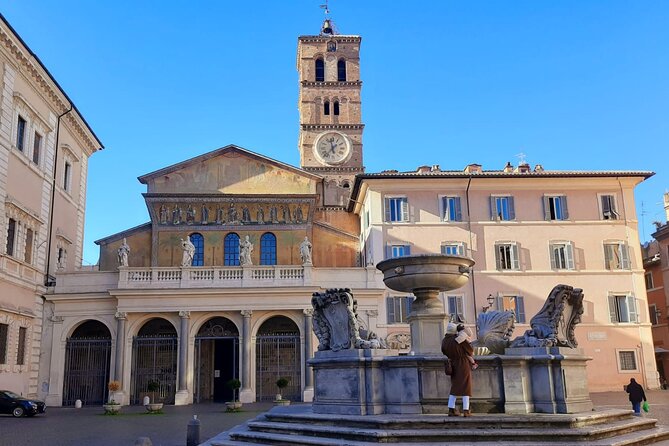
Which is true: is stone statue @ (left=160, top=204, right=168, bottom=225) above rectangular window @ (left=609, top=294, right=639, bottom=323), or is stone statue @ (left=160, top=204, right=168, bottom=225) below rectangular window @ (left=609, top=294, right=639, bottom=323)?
above

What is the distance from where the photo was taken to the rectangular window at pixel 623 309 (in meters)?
34.1

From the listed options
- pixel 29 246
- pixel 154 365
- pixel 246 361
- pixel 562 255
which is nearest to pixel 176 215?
pixel 29 246

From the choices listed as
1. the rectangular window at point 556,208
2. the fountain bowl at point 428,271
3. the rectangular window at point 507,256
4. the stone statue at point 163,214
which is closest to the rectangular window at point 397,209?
the rectangular window at point 507,256

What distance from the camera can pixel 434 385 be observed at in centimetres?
1118

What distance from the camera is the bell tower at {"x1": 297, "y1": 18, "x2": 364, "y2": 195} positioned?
59719mm

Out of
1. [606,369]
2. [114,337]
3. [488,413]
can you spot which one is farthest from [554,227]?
[488,413]

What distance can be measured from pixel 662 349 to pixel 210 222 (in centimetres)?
2895

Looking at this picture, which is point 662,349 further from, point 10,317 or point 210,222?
point 10,317

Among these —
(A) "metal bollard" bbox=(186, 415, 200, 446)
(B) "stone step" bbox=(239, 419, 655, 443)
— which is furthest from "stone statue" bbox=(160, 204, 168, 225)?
(B) "stone step" bbox=(239, 419, 655, 443)

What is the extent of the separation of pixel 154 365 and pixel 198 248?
7.69m

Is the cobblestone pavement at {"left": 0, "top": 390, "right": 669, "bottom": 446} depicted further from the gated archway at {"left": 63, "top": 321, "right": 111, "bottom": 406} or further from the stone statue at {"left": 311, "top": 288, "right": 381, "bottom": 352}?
the stone statue at {"left": 311, "top": 288, "right": 381, "bottom": 352}

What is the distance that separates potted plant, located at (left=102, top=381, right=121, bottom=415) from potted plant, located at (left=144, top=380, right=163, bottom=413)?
113cm

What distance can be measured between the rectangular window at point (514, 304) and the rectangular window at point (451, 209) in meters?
4.86

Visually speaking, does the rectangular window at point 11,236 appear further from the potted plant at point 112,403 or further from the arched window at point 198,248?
the arched window at point 198,248
